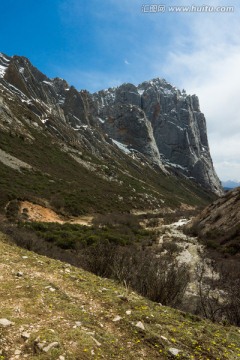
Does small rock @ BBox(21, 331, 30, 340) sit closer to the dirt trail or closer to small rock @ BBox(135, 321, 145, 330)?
small rock @ BBox(135, 321, 145, 330)

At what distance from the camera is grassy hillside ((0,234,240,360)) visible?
15.4ft

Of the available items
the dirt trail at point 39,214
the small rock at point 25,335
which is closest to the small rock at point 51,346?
the small rock at point 25,335

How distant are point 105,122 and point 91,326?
17517cm

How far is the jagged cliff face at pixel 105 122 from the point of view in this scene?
331 feet

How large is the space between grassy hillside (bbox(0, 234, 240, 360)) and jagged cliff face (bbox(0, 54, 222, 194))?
71.1m

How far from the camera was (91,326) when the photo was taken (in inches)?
211

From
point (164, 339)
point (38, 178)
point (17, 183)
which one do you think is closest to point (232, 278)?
point (164, 339)

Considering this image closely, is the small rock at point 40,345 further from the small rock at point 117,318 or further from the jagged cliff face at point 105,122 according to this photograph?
the jagged cliff face at point 105,122

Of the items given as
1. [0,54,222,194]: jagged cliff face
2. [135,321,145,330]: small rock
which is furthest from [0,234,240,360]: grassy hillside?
[0,54,222,194]: jagged cliff face

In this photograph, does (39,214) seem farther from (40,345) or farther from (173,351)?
(173,351)

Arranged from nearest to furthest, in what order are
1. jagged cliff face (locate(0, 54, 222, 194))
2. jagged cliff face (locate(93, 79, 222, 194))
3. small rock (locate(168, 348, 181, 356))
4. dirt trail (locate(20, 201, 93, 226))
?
small rock (locate(168, 348, 181, 356))
dirt trail (locate(20, 201, 93, 226))
jagged cliff face (locate(0, 54, 222, 194))
jagged cliff face (locate(93, 79, 222, 194))

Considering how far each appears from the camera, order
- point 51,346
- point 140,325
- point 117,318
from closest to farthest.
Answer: point 51,346 → point 140,325 → point 117,318

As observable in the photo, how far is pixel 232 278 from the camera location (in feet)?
49.8

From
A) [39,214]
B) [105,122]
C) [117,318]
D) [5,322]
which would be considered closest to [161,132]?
[105,122]
